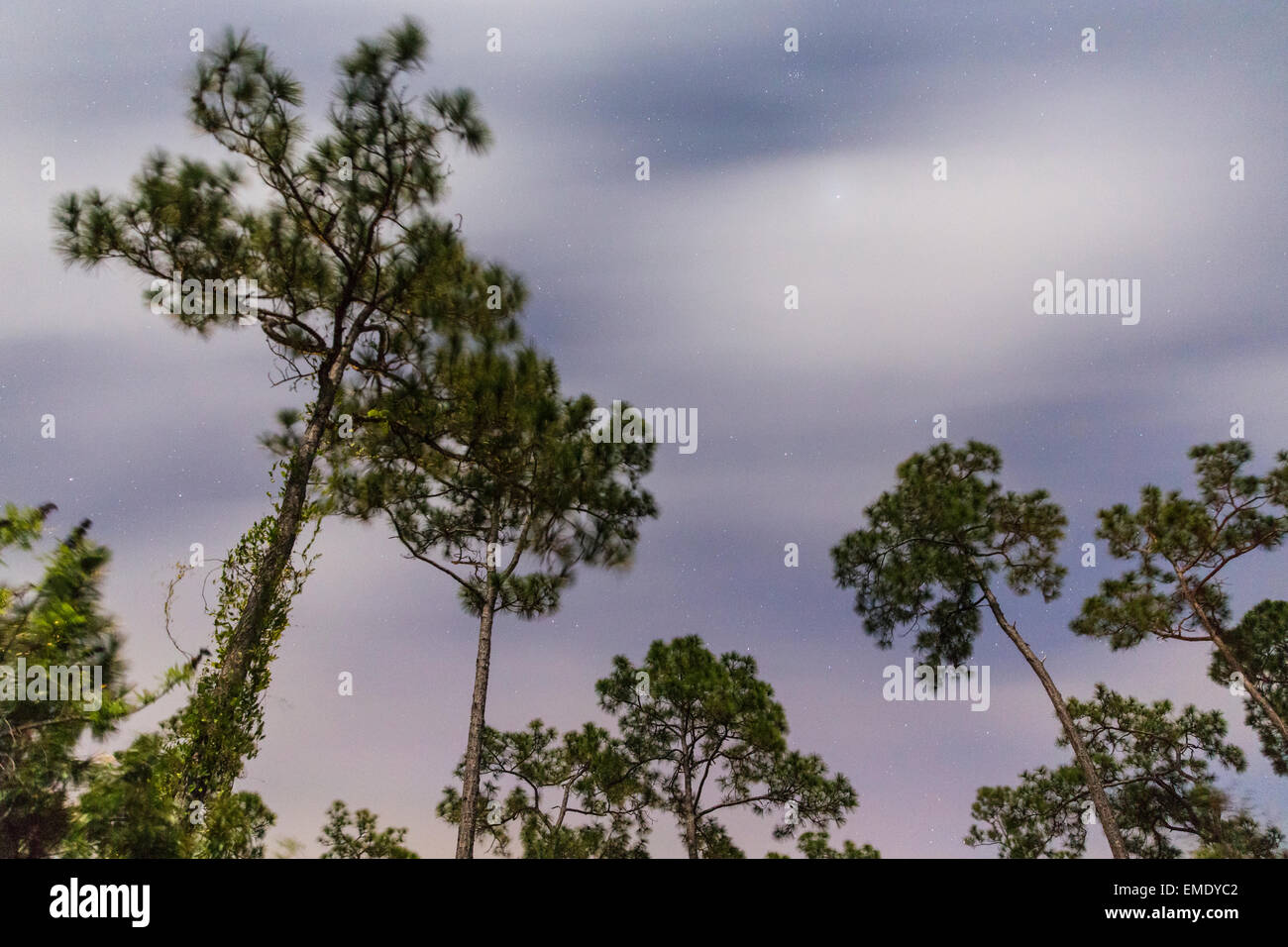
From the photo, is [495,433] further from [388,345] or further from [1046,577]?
[1046,577]

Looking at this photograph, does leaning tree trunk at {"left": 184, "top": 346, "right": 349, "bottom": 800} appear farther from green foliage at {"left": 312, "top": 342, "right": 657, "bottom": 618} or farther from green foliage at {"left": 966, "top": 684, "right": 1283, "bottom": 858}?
green foliage at {"left": 966, "top": 684, "right": 1283, "bottom": 858}

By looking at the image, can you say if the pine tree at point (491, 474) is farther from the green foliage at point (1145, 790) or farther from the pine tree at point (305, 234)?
the green foliage at point (1145, 790)

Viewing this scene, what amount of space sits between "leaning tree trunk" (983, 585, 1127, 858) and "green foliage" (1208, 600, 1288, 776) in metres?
5.73

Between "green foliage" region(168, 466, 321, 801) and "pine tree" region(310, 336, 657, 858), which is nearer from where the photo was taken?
"green foliage" region(168, 466, 321, 801)

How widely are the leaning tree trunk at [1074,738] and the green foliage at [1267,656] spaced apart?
18.8ft

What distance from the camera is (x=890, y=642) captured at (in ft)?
54.1

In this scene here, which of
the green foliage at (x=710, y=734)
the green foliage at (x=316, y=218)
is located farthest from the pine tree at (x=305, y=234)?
the green foliage at (x=710, y=734)

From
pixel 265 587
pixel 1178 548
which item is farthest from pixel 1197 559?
pixel 265 587

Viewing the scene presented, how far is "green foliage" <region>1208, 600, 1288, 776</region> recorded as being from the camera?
53.9 ft

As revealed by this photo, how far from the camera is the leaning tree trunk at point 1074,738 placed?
41.8ft

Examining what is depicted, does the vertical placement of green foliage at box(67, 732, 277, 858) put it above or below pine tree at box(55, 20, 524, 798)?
below

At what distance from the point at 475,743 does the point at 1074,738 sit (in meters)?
11.9

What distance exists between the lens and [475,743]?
1179 cm

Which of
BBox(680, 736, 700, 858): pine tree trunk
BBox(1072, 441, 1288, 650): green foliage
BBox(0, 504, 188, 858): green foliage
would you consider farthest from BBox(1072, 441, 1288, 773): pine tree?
BBox(0, 504, 188, 858): green foliage
